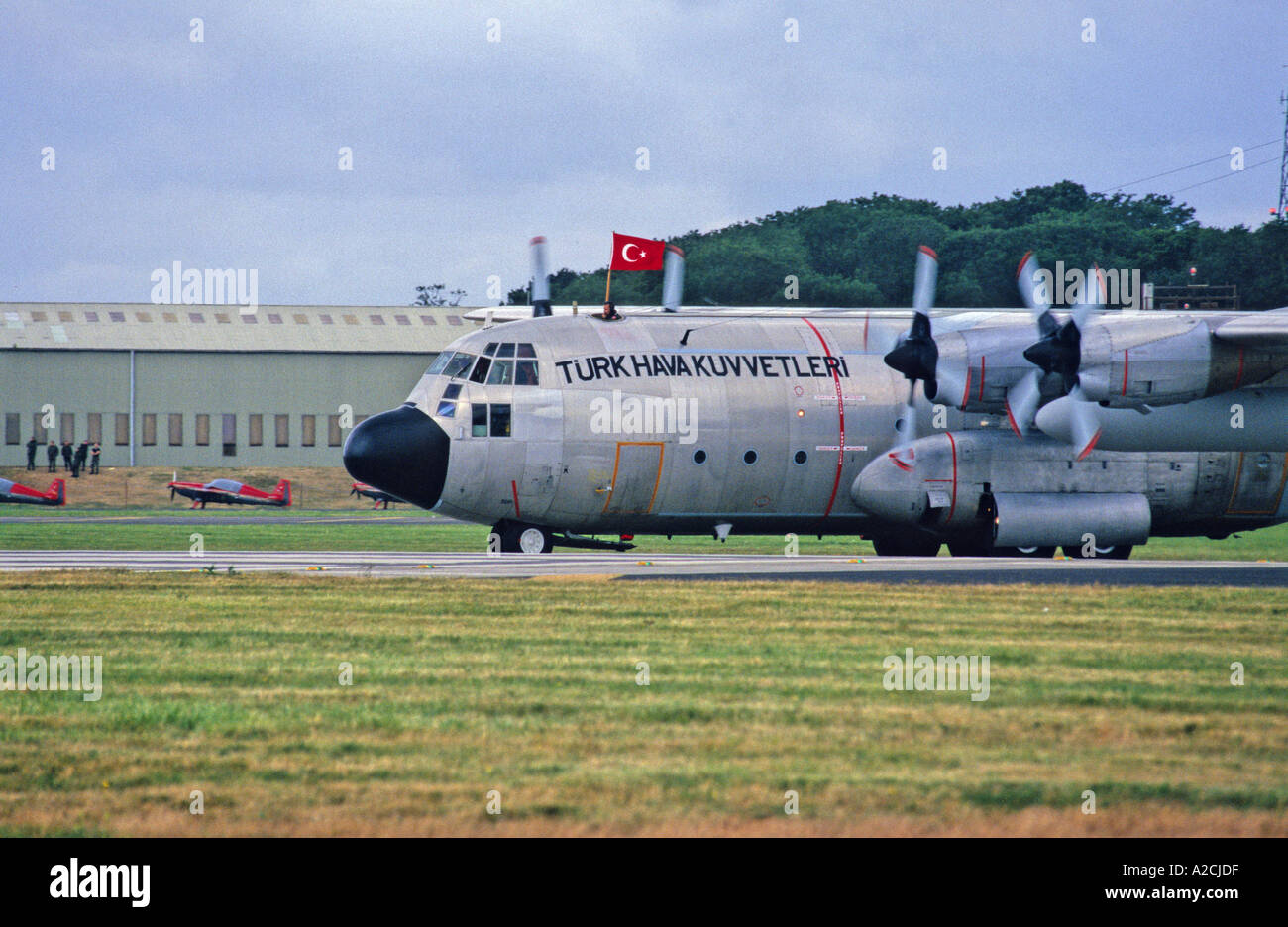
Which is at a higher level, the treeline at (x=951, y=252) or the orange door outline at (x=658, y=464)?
the treeline at (x=951, y=252)

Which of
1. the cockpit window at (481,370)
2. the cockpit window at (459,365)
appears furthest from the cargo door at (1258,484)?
the cockpit window at (459,365)

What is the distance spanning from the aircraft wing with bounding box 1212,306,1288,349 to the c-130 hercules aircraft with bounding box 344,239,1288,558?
0.26 feet

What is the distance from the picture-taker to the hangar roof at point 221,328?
83875 mm

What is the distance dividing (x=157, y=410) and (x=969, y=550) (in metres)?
67.4

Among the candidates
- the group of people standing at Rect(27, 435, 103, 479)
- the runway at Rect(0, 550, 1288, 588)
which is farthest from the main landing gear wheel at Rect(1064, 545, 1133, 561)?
the group of people standing at Rect(27, 435, 103, 479)

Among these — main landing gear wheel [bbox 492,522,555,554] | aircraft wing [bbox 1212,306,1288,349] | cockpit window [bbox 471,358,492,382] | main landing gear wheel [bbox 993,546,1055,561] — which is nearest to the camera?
aircraft wing [bbox 1212,306,1288,349]

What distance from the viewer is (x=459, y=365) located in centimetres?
2542

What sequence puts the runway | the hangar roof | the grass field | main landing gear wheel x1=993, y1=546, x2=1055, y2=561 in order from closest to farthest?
1. the grass field
2. the runway
3. main landing gear wheel x1=993, y1=546, x2=1055, y2=561
4. the hangar roof

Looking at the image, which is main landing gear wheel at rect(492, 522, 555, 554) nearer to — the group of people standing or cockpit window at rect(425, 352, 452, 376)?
cockpit window at rect(425, 352, 452, 376)

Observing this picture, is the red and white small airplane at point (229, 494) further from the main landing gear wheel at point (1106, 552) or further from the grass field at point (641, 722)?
the grass field at point (641, 722)

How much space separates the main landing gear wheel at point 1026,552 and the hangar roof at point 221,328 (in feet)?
194

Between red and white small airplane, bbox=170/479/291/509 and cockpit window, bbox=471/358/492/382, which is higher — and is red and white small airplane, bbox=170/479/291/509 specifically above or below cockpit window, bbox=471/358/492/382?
below

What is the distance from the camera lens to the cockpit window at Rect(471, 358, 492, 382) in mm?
25109

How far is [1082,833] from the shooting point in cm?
722
